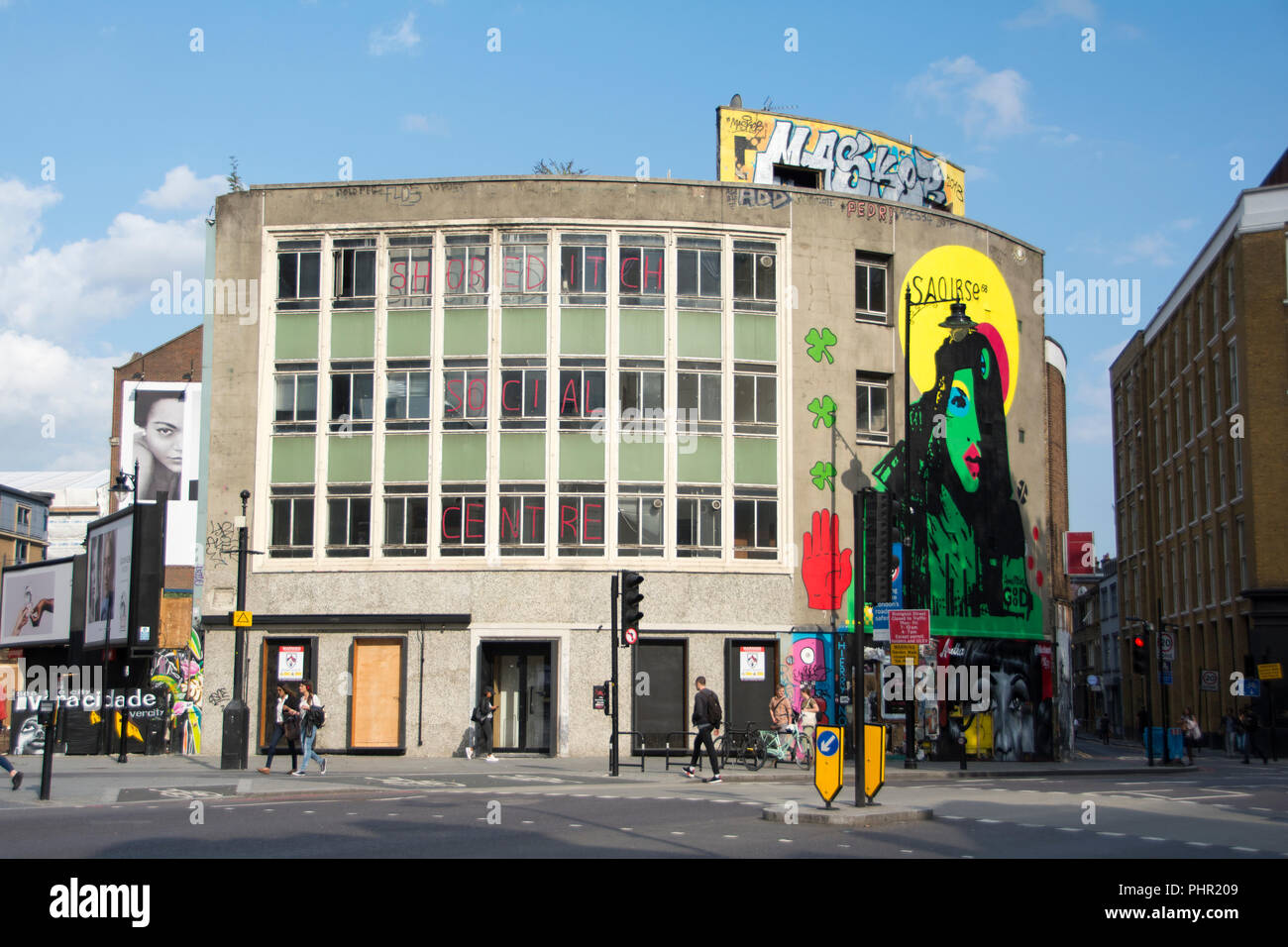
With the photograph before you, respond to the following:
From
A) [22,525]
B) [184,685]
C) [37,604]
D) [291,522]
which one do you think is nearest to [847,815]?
[291,522]

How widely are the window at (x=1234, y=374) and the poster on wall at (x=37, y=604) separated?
153 ft

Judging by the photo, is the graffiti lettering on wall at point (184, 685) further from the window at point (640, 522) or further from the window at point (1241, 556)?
the window at point (1241, 556)

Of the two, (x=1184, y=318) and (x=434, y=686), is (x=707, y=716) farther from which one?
(x=1184, y=318)

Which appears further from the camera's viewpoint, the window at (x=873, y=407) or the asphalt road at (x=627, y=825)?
the window at (x=873, y=407)

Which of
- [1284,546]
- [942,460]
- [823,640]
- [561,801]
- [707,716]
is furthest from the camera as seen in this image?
[1284,546]

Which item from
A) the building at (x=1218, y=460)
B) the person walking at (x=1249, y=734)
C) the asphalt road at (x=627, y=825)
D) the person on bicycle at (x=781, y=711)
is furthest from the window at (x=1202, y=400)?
the person on bicycle at (x=781, y=711)

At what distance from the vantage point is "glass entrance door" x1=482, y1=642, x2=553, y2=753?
35500 millimetres

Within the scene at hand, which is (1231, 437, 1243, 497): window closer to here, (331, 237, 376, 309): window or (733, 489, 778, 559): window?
(733, 489, 778, 559): window

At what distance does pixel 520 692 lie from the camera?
35.8m

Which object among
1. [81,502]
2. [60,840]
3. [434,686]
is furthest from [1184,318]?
[81,502]

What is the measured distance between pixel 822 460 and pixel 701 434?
3670 mm

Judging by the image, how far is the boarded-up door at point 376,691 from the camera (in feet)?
115
